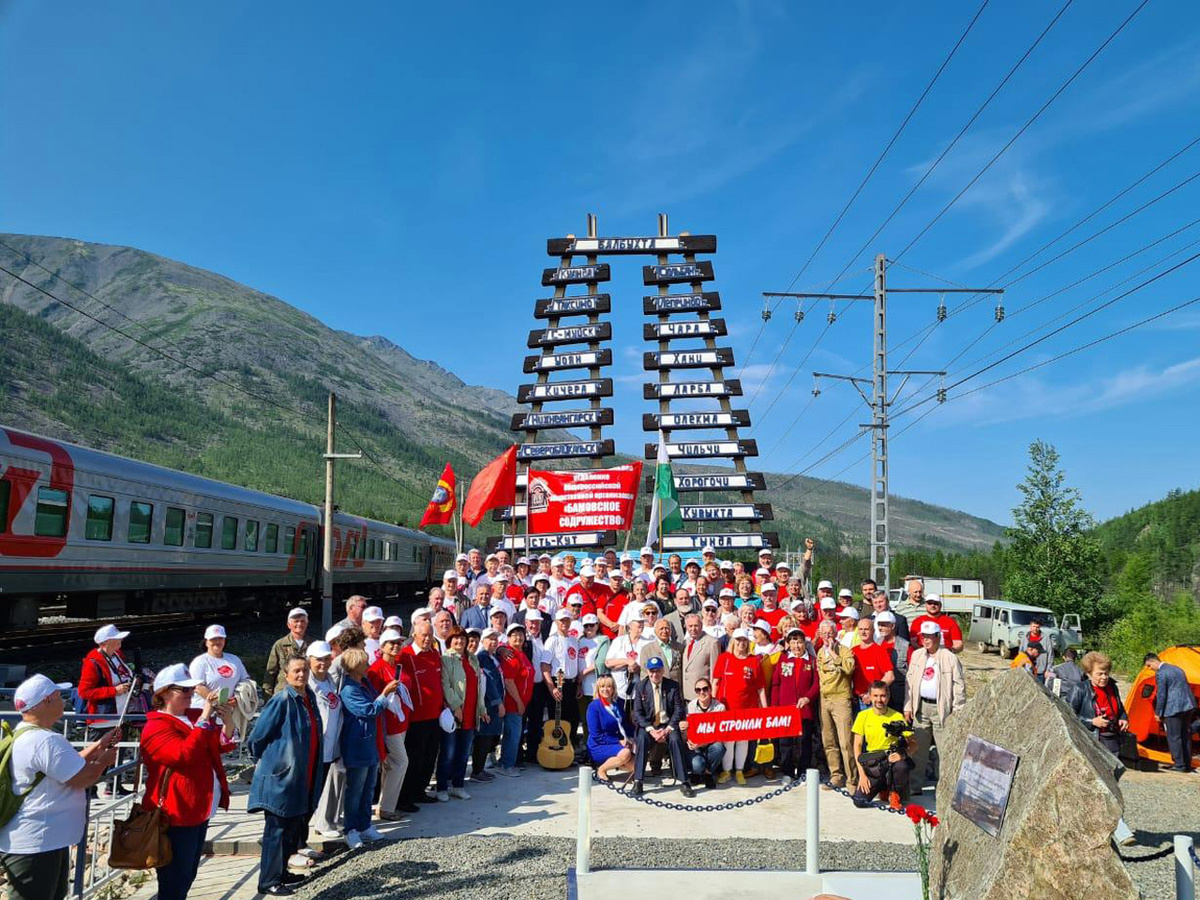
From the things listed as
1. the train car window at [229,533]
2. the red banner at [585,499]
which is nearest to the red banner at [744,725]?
the red banner at [585,499]

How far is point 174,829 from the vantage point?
5418 mm

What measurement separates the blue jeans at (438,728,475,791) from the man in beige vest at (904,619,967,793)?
15.8 ft

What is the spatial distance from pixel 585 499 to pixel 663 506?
2037mm

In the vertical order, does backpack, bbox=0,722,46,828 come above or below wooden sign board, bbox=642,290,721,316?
below

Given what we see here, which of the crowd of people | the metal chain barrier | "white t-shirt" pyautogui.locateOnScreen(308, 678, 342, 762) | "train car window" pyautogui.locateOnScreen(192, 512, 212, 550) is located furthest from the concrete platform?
"train car window" pyautogui.locateOnScreen(192, 512, 212, 550)

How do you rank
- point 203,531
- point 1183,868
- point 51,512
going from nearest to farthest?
point 1183,868 → point 51,512 → point 203,531

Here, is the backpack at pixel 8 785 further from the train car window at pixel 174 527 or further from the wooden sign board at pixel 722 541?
the wooden sign board at pixel 722 541

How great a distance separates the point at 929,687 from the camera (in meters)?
9.95

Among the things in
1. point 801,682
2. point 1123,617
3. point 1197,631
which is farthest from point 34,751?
point 1123,617

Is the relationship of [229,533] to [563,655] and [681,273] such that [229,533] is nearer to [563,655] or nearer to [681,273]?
[563,655]

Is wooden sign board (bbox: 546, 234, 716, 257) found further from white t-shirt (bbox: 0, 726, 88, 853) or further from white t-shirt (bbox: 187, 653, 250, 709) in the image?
white t-shirt (bbox: 0, 726, 88, 853)

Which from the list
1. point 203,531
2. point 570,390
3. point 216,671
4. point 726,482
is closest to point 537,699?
point 216,671

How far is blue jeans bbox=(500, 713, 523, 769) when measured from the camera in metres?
10.3

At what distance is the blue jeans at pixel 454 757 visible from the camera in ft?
30.1
